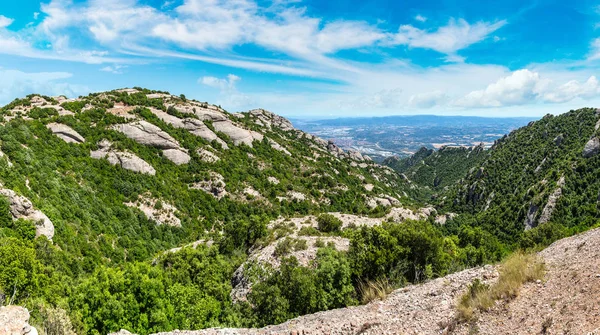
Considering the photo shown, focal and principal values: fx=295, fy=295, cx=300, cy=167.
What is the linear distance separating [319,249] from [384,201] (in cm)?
5702

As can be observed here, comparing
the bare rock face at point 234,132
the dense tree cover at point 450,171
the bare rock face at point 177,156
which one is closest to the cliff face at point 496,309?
the bare rock face at point 177,156

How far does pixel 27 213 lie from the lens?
96.0 ft

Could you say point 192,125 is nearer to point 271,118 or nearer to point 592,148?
point 271,118

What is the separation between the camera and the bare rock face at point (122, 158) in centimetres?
5472

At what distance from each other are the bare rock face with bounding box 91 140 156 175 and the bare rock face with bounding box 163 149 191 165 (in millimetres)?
6967

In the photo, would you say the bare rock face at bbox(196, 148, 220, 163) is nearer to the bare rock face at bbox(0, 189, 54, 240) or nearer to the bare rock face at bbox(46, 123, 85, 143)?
the bare rock face at bbox(46, 123, 85, 143)

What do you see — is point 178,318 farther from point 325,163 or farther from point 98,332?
point 325,163

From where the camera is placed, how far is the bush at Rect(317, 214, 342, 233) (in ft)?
132

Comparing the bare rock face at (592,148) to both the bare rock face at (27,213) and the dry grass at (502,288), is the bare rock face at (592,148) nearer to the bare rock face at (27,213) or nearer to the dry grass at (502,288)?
the dry grass at (502,288)

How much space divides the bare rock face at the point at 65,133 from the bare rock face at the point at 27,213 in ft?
95.0

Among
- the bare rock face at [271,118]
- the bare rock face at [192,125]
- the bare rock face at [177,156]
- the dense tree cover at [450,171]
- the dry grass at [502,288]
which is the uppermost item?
the bare rock face at [271,118]

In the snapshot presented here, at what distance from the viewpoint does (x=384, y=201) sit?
262 feet

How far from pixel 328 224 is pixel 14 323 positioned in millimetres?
32224

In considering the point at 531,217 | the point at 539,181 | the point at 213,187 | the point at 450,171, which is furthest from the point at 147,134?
the point at 450,171
